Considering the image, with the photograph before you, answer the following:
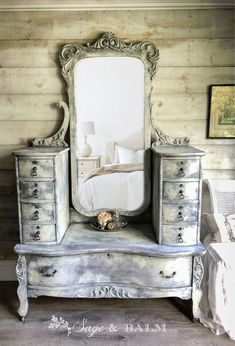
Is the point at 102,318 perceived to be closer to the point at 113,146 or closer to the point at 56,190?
the point at 56,190

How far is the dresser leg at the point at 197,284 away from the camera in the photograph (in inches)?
78.5

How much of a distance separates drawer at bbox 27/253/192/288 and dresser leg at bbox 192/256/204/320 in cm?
3

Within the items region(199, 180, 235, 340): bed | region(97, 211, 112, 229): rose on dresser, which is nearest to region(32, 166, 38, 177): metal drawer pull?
region(97, 211, 112, 229): rose on dresser

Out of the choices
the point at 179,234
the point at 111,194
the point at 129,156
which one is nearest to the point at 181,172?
the point at 179,234

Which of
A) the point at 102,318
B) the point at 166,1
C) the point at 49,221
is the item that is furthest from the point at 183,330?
the point at 166,1

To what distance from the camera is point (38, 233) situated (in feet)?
6.57

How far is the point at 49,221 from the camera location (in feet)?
6.55

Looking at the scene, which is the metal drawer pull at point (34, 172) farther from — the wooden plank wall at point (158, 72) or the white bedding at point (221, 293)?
the white bedding at point (221, 293)

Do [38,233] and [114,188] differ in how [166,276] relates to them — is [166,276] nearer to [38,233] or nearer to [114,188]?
[114,188]

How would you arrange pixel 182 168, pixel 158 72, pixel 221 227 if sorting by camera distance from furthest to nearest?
1. pixel 158 72
2. pixel 221 227
3. pixel 182 168

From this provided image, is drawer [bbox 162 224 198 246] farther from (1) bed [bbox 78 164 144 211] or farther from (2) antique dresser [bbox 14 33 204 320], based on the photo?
(1) bed [bbox 78 164 144 211]

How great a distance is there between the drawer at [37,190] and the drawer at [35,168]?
1.8 inches

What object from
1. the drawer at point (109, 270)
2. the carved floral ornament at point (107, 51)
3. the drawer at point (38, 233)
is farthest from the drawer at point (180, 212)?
the carved floral ornament at point (107, 51)

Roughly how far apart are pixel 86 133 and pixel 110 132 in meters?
0.18
